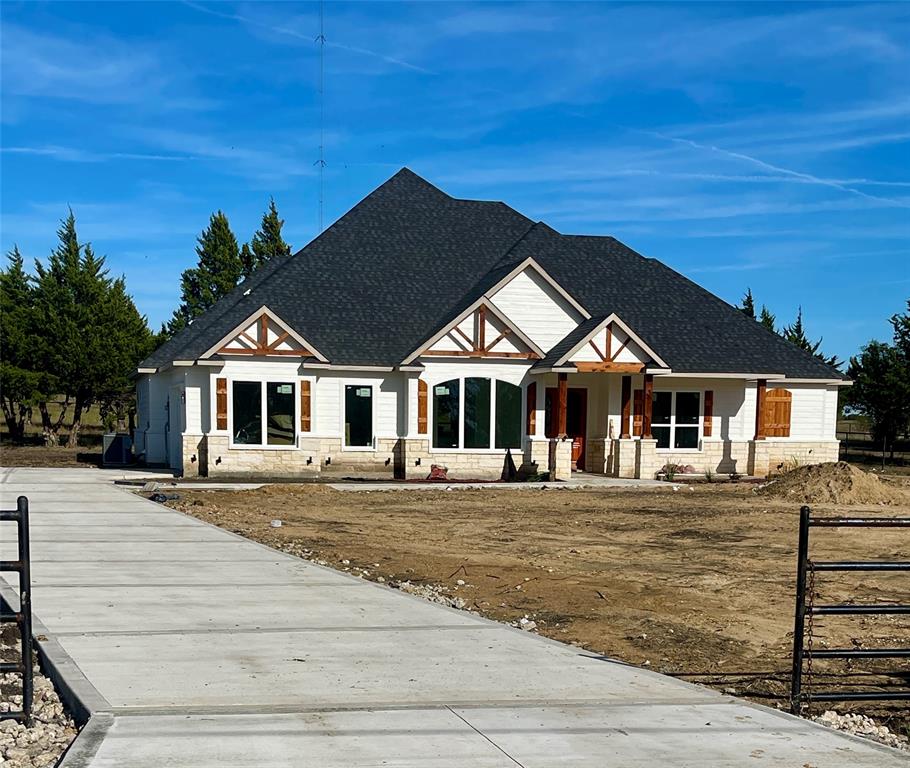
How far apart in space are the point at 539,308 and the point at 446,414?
4.43 m

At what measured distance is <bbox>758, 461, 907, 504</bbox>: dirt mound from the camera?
2314cm

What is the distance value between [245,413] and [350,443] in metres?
3.23

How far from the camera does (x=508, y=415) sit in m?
28.4


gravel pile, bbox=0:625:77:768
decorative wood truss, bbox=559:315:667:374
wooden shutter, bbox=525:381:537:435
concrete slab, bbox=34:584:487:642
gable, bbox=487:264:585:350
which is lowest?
concrete slab, bbox=34:584:487:642

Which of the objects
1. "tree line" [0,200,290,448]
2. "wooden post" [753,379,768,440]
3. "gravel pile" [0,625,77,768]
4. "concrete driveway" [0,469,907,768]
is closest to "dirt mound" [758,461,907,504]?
"wooden post" [753,379,768,440]

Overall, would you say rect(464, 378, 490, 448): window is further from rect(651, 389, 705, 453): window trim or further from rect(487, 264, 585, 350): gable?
rect(651, 389, 705, 453): window trim

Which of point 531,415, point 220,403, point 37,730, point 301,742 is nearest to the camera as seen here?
point 301,742

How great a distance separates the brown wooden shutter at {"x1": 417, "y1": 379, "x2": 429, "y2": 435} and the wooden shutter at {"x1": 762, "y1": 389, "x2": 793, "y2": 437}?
37.5 feet

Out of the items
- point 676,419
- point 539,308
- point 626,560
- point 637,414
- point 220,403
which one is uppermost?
point 539,308

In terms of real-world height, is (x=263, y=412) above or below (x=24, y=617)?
below

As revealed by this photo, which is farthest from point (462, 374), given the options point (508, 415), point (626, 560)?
point (626, 560)

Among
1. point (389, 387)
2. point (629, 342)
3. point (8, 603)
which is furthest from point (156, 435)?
point (8, 603)

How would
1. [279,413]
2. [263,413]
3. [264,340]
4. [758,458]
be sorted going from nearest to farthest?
[264,340], [263,413], [279,413], [758,458]

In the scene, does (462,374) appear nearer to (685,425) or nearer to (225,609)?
(685,425)
